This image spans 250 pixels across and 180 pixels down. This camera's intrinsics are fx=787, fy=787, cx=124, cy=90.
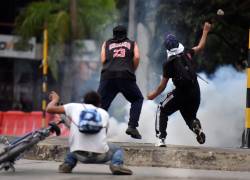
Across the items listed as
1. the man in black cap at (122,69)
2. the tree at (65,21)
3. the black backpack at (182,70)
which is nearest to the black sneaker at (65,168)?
the man in black cap at (122,69)

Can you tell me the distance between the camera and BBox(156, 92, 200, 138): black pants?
9523 mm

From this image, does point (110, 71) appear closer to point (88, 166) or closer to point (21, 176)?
point (88, 166)

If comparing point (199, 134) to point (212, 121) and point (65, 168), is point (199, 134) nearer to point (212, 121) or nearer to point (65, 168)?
point (65, 168)

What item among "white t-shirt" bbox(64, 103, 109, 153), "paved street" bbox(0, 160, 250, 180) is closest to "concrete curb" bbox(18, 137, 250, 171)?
"paved street" bbox(0, 160, 250, 180)

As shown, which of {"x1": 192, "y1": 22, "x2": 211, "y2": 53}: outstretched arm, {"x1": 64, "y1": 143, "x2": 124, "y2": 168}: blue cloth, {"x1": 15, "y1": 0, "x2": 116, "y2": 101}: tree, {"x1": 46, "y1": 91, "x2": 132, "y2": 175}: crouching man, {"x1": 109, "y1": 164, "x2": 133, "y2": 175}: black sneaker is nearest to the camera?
{"x1": 46, "y1": 91, "x2": 132, "y2": 175}: crouching man

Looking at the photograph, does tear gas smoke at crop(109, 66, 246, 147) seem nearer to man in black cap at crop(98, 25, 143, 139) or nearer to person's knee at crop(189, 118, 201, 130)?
person's knee at crop(189, 118, 201, 130)

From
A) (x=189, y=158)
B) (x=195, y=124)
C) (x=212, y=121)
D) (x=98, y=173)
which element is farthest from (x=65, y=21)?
A: (x=98, y=173)

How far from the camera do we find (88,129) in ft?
25.8

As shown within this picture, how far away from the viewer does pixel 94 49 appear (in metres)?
27.2

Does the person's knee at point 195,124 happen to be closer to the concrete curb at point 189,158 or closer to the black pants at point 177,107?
the black pants at point 177,107

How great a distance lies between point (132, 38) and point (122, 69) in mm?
12856

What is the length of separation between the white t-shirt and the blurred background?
2.73m

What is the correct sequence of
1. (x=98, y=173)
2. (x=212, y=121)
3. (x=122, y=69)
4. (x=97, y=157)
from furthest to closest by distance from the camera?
(x=212, y=121) < (x=122, y=69) < (x=98, y=173) < (x=97, y=157)

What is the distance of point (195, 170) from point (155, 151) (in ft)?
1.71
